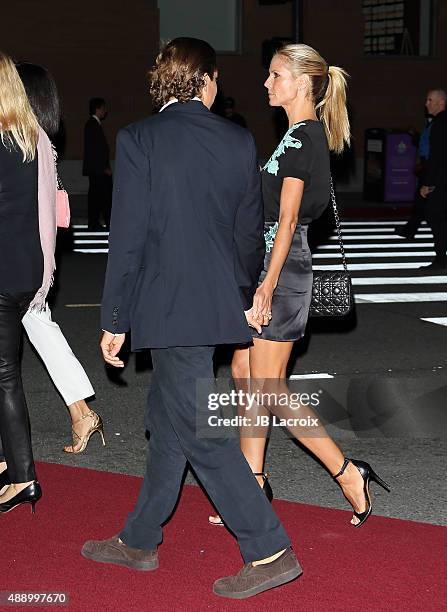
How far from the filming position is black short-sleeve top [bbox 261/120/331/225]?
191 inches

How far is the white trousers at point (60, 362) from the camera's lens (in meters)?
6.11

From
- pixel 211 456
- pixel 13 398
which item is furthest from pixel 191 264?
pixel 13 398

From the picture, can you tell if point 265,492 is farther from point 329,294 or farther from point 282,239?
point 282,239

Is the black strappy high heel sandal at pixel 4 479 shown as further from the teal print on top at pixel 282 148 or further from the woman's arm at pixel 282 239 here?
the teal print on top at pixel 282 148

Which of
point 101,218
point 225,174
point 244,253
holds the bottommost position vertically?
point 101,218

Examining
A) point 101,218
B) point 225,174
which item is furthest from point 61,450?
point 101,218

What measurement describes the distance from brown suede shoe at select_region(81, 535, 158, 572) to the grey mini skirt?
0.98 metres

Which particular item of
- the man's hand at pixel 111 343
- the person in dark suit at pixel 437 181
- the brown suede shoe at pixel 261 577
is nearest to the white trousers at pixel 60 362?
the man's hand at pixel 111 343

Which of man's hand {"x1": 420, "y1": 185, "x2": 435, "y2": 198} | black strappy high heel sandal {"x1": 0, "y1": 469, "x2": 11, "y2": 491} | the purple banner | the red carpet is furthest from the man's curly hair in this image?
the purple banner

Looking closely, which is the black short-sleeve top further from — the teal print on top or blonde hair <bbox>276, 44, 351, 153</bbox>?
blonde hair <bbox>276, 44, 351, 153</bbox>

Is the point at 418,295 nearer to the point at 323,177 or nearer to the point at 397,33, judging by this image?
the point at 323,177

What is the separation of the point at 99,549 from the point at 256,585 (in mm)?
692

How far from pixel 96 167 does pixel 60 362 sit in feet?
42.6

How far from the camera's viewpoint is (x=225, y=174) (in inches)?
164
